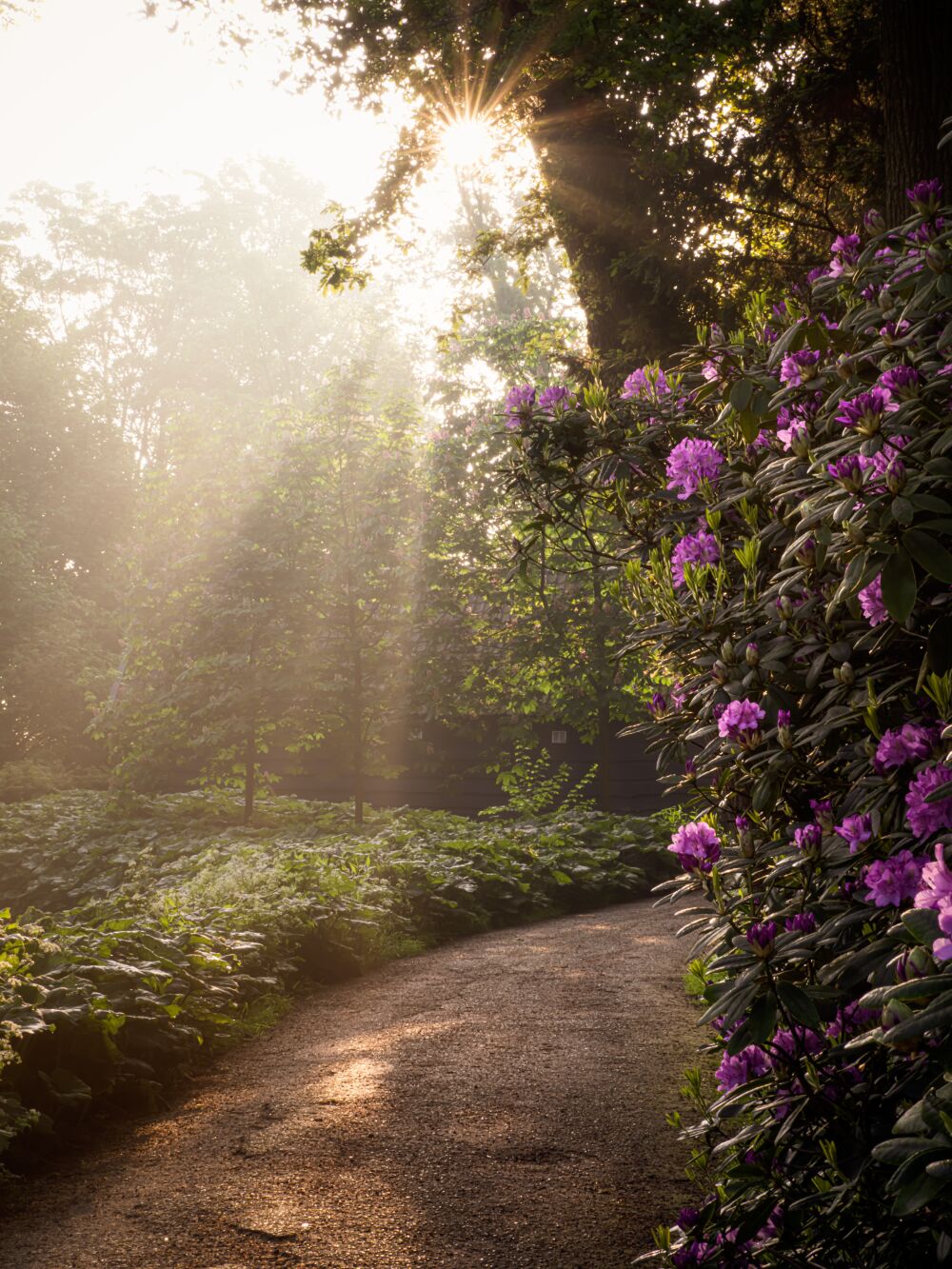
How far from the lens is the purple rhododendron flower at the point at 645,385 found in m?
3.82

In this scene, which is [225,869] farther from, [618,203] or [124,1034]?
[618,203]

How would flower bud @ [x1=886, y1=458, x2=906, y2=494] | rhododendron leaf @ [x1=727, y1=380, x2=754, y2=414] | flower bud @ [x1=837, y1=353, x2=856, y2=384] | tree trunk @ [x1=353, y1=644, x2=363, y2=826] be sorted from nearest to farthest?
flower bud @ [x1=886, y1=458, x2=906, y2=494], flower bud @ [x1=837, y1=353, x2=856, y2=384], rhododendron leaf @ [x1=727, y1=380, x2=754, y2=414], tree trunk @ [x1=353, y1=644, x2=363, y2=826]

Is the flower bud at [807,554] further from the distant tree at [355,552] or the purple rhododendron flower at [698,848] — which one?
the distant tree at [355,552]

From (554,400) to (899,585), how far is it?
7.50 ft

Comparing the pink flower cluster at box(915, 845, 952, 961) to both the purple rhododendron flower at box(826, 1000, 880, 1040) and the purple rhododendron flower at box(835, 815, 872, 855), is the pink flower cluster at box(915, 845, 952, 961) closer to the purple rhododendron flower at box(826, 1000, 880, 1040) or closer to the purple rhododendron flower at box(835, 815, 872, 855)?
the purple rhododendron flower at box(835, 815, 872, 855)

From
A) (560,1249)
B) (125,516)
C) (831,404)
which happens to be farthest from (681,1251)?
(125,516)

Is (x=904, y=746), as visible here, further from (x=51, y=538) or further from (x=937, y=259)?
(x=51, y=538)

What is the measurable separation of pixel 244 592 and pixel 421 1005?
907 cm

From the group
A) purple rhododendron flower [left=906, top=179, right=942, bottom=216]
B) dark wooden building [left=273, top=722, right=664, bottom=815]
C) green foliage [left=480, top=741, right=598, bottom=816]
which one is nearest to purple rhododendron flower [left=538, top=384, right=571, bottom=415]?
purple rhododendron flower [left=906, top=179, right=942, bottom=216]

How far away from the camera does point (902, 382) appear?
2.18 metres

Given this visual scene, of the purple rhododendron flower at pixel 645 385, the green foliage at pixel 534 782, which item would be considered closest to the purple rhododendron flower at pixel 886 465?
the purple rhododendron flower at pixel 645 385

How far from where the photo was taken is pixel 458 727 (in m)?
17.0

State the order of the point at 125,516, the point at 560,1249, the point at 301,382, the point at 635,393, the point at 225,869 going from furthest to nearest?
the point at 301,382
the point at 125,516
the point at 225,869
the point at 635,393
the point at 560,1249

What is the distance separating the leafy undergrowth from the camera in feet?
13.7
